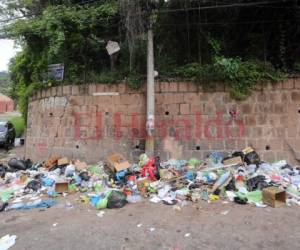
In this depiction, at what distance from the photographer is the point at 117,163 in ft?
22.0

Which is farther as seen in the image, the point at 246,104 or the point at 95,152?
the point at 95,152

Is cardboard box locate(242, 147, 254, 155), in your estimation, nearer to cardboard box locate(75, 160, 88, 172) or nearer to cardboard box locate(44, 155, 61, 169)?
cardboard box locate(75, 160, 88, 172)

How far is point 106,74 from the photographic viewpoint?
7.68m

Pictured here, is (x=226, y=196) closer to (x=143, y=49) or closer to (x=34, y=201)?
(x=34, y=201)

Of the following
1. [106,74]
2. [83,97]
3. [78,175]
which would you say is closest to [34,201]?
[78,175]

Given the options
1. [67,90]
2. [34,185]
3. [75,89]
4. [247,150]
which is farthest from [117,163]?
[247,150]

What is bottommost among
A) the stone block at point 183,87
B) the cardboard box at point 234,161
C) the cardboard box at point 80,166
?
the cardboard box at point 80,166

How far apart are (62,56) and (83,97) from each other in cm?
140

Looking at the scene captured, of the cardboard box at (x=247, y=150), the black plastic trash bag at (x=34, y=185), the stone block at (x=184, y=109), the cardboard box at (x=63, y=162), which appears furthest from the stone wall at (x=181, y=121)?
the black plastic trash bag at (x=34, y=185)

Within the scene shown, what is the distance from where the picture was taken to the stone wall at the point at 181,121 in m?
6.97

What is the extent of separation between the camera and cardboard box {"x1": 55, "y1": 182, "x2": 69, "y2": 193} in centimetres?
603

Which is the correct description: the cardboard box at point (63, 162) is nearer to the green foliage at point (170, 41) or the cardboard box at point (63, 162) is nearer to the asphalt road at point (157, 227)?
the green foliage at point (170, 41)

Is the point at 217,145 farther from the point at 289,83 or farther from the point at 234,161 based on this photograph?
the point at 289,83

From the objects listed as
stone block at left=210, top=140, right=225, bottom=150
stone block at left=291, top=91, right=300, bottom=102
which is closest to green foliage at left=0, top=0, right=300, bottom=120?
stone block at left=291, top=91, right=300, bottom=102
